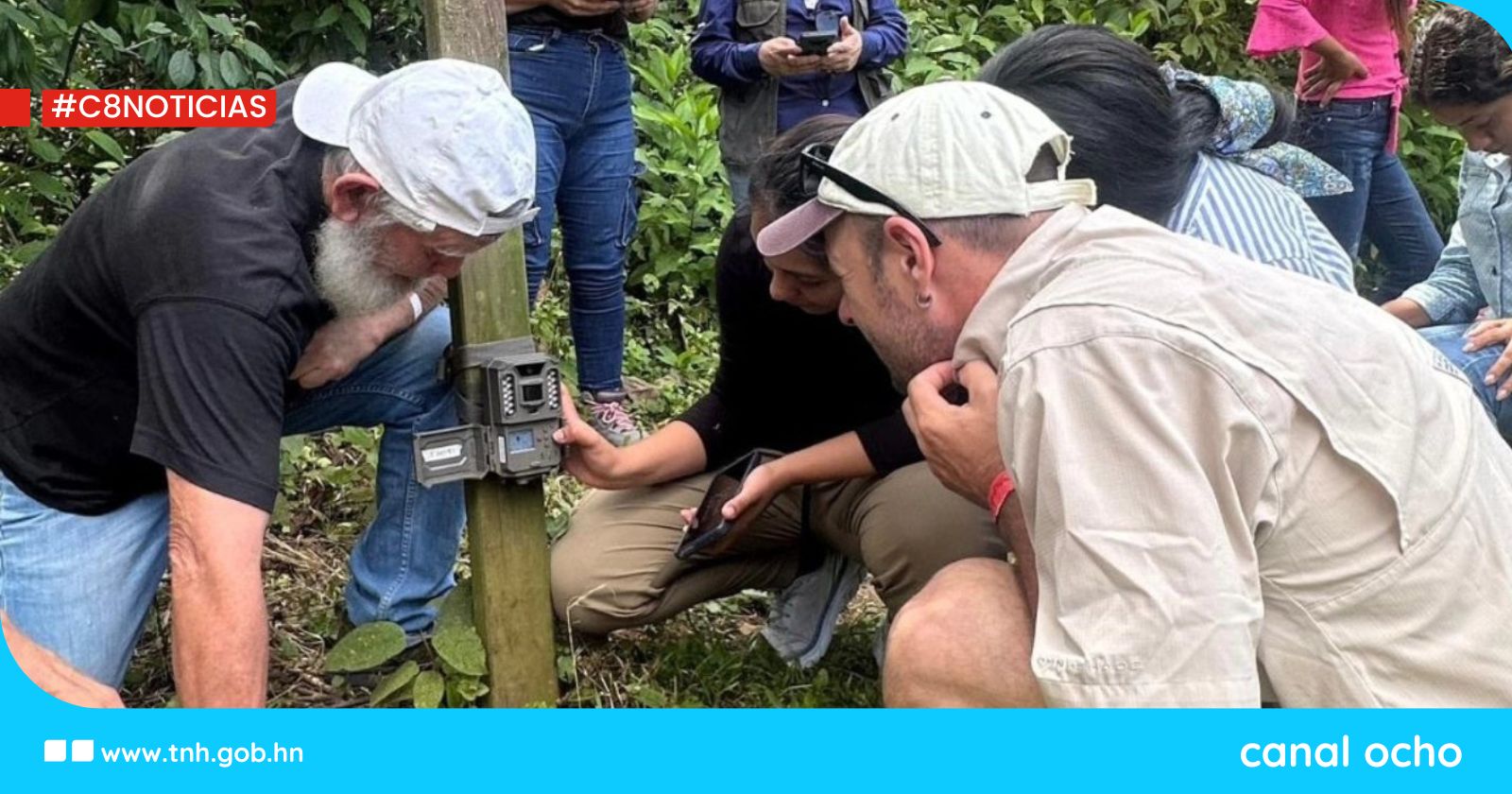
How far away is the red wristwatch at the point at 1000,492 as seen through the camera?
2.08 m

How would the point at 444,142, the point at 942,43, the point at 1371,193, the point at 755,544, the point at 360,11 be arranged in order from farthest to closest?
1. the point at 942,43
2. the point at 1371,193
3. the point at 360,11
4. the point at 755,544
5. the point at 444,142

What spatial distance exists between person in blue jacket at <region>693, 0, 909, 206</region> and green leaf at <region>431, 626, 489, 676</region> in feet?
6.72

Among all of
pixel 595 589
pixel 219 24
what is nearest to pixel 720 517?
pixel 595 589

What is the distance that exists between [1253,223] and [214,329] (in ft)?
6.17

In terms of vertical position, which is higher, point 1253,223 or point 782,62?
point 1253,223

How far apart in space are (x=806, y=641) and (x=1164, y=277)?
172 centimetres

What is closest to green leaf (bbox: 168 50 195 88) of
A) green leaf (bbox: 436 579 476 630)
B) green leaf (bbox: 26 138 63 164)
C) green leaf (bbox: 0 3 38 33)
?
green leaf (bbox: 0 3 38 33)

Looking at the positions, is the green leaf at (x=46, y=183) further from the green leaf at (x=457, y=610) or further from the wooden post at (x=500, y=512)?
the green leaf at (x=457, y=610)

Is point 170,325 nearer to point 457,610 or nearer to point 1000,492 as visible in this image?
point 457,610

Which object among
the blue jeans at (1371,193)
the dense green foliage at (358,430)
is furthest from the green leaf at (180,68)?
the blue jeans at (1371,193)

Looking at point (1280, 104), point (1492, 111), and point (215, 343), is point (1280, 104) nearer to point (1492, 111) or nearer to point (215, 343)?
point (1492, 111)

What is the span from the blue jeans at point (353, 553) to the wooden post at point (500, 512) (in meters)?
0.26

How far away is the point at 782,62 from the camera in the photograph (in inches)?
172

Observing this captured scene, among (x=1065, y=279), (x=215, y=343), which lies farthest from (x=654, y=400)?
(x=1065, y=279)
